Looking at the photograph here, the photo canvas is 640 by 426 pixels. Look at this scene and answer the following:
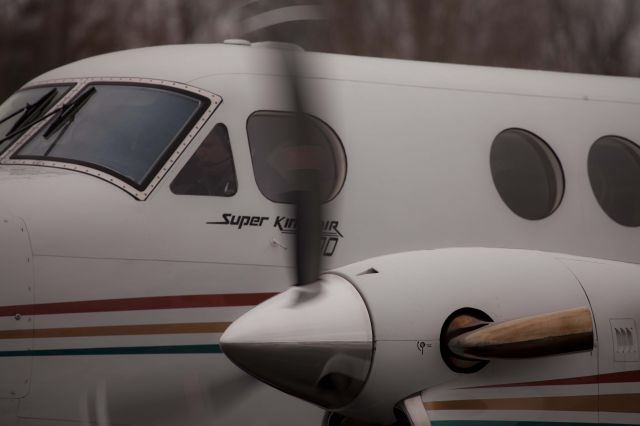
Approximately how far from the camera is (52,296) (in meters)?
6.73

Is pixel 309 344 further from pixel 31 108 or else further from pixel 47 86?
pixel 47 86

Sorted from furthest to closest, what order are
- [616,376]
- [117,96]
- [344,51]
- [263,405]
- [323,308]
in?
1. [344,51]
2. [117,96]
3. [263,405]
4. [616,376]
5. [323,308]

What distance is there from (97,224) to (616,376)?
3185 millimetres

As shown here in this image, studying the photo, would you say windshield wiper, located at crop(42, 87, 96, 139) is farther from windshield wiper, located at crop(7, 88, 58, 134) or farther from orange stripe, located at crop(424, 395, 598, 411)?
orange stripe, located at crop(424, 395, 598, 411)

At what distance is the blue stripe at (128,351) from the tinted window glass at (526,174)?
248cm

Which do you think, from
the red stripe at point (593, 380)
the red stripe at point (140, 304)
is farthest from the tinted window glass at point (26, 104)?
the red stripe at point (593, 380)

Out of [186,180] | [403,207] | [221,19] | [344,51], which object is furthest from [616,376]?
[344,51]

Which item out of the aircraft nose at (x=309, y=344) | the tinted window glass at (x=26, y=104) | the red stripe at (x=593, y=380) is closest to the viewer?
the aircraft nose at (x=309, y=344)

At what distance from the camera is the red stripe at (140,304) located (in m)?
6.68

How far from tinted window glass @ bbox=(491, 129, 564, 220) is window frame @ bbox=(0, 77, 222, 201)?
212cm

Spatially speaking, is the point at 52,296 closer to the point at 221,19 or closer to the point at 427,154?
the point at 427,154

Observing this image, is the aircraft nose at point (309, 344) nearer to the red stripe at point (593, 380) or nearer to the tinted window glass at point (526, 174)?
the red stripe at point (593, 380)

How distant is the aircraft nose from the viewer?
5883mm

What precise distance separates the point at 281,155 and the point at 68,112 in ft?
4.77
